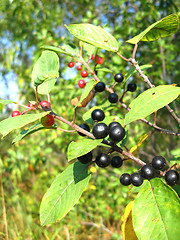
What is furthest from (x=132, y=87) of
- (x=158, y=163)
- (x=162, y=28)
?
(x=158, y=163)

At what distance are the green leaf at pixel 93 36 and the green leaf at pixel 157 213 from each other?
0.64 metres

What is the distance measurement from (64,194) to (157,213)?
0.41 m

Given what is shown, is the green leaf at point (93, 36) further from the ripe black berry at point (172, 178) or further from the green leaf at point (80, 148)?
the ripe black berry at point (172, 178)

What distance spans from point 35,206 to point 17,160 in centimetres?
88

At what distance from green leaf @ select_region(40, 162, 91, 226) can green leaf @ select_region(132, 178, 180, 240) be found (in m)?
0.26

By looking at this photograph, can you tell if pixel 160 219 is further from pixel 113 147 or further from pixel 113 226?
pixel 113 226

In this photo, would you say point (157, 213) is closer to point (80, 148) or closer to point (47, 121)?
point (80, 148)

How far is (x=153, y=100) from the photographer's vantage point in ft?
2.52

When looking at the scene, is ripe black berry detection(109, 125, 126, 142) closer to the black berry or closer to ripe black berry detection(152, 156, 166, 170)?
the black berry

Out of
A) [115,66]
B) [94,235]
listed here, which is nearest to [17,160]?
[94,235]

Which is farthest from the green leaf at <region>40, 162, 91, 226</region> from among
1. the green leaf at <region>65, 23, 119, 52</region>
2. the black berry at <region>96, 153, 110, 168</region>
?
the green leaf at <region>65, 23, 119, 52</region>

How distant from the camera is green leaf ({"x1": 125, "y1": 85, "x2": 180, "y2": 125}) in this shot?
2.37 feet

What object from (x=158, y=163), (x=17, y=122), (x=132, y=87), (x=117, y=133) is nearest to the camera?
(x=17, y=122)

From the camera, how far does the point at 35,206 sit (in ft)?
12.3
